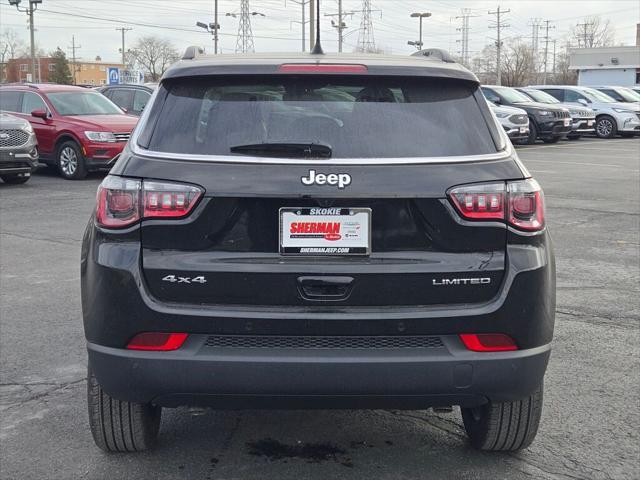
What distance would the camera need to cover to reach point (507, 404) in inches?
136

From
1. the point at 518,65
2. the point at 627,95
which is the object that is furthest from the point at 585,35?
the point at 627,95

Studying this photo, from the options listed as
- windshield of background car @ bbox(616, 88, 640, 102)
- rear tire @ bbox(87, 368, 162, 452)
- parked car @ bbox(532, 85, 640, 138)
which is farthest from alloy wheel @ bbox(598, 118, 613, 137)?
rear tire @ bbox(87, 368, 162, 452)

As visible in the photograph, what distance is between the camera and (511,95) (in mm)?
25797

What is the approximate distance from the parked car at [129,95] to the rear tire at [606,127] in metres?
17.5

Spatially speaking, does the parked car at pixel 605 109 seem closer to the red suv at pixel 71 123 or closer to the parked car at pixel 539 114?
the parked car at pixel 539 114

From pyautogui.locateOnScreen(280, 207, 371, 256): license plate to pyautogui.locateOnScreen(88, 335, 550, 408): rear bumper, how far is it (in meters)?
0.36

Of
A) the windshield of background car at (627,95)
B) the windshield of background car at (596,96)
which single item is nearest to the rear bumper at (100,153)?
the windshield of background car at (596,96)

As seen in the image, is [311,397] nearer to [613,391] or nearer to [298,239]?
[298,239]

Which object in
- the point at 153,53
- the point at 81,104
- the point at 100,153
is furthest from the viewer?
the point at 153,53

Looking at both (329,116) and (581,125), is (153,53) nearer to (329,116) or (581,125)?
(581,125)

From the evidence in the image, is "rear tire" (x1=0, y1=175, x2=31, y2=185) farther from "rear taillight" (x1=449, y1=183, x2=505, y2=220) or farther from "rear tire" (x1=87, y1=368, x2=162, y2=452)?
"rear taillight" (x1=449, y1=183, x2=505, y2=220)

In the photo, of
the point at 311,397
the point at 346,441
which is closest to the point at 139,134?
the point at 311,397

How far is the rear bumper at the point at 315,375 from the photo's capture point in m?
2.95

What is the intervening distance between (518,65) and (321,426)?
3863 inches
